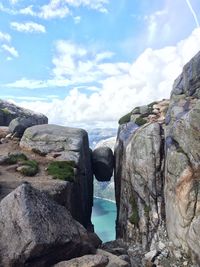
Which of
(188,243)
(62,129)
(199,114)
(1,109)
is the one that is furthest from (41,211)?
(1,109)

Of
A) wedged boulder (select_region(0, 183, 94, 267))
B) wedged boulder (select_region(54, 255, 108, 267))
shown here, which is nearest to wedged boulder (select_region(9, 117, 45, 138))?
wedged boulder (select_region(0, 183, 94, 267))

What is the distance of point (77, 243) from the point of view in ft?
68.6

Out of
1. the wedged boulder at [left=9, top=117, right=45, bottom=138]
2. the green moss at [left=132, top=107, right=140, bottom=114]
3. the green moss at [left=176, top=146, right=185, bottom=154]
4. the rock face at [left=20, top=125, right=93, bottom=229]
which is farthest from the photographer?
the green moss at [left=132, top=107, right=140, bottom=114]

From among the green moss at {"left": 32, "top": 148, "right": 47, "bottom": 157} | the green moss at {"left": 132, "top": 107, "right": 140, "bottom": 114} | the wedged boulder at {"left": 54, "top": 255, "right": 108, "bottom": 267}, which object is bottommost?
the wedged boulder at {"left": 54, "top": 255, "right": 108, "bottom": 267}

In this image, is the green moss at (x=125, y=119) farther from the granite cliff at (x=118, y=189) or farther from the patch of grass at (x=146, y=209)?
the patch of grass at (x=146, y=209)

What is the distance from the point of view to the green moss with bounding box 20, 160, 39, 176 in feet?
129

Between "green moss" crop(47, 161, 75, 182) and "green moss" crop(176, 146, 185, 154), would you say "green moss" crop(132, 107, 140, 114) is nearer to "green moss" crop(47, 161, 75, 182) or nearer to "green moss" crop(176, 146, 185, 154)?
"green moss" crop(47, 161, 75, 182)

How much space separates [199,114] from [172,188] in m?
8.06

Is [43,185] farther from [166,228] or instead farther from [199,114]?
[199,114]

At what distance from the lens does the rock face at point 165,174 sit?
33.3 meters

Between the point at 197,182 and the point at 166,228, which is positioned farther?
the point at 166,228

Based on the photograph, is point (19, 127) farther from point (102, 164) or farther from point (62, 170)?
point (62, 170)

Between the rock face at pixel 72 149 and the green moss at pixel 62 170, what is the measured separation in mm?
1518

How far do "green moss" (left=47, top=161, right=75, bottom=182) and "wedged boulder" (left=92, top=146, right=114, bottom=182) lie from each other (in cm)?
1334
